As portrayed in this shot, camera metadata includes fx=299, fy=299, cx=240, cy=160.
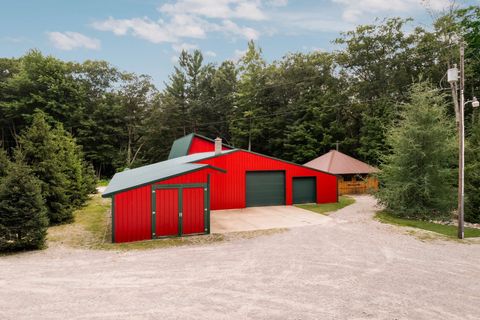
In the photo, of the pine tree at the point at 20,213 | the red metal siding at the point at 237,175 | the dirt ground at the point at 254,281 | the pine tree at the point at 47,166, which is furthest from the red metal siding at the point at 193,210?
the pine tree at the point at 47,166

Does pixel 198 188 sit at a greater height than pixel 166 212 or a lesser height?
greater

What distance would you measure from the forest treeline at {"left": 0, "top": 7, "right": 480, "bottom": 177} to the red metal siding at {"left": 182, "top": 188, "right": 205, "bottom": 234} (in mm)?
24151

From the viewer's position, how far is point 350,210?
18.0 metres

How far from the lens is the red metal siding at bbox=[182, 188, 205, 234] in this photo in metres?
12.1

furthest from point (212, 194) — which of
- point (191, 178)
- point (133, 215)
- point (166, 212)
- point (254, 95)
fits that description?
point (254, 95)

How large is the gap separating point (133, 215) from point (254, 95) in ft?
108

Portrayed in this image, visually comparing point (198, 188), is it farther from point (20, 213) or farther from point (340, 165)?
point (340, 165)

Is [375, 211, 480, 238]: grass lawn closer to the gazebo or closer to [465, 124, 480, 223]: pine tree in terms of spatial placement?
[465, 124, 480, 223]: pine tree

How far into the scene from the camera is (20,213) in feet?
32.6

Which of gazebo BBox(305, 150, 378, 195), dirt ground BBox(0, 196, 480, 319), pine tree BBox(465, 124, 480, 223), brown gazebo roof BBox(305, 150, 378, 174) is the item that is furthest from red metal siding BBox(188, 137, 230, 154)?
pine tree BBox(465, 124, 480, 223)

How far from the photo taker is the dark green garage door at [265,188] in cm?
1994

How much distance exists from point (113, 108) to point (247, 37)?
886 inches

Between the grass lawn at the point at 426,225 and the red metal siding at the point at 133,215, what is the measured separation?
1110 centimetres

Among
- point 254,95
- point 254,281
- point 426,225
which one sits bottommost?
point 426,225
